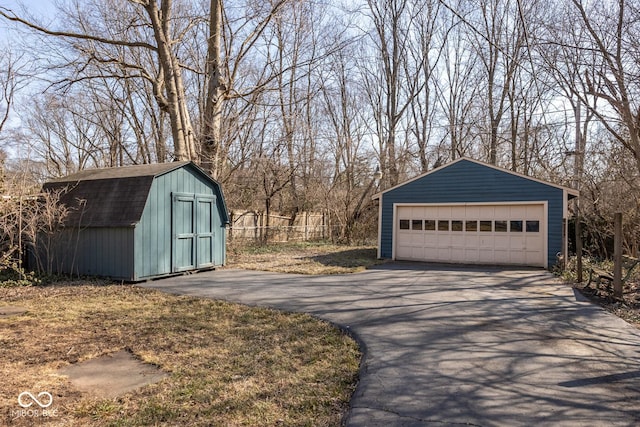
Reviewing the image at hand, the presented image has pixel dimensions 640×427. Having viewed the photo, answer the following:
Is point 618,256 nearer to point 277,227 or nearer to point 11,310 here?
point 11,310

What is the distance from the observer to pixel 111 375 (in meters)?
3.88

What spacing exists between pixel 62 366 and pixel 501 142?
78.4 feet

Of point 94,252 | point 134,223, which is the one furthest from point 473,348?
point 94,252

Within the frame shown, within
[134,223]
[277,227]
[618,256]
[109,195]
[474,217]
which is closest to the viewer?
[618,256]

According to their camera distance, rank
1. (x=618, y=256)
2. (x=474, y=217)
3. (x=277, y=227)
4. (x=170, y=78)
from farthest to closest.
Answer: (x=277, y=227) < (x=474, y=217) < (x=170, y=78) < (x=618, y=256)

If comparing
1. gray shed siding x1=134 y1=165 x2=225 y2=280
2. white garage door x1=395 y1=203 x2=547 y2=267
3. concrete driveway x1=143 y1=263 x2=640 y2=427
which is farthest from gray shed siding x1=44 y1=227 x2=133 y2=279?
white garage door x1=395 y1=203 x2=547 y2=267

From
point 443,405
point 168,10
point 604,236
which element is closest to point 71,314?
point 443,405

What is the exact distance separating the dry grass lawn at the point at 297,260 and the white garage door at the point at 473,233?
1.71 meters

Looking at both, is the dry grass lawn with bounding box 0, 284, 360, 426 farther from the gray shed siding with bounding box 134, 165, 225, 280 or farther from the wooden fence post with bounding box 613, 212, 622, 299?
the wooden fence post with bounding box 613, 212, 622, 299

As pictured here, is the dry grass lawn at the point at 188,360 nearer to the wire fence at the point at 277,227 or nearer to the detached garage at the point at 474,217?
the detached garage at the point at 474,217

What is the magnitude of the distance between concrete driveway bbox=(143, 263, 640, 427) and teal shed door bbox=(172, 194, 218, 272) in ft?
3.07

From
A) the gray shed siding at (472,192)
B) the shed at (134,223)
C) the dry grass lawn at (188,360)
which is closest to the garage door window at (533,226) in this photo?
the gray shed siding at (472,192)

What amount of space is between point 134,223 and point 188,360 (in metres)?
5.51

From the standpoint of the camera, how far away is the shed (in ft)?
30.2
